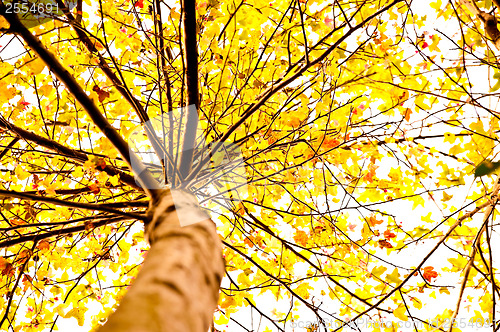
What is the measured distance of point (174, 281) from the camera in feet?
2.58

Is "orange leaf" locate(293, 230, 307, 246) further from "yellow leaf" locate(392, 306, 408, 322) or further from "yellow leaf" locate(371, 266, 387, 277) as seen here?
"yellow leaf" locate(392, 306, 408, 322)

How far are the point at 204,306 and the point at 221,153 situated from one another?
5.63ft

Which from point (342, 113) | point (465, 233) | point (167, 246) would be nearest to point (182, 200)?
point (167, 246)

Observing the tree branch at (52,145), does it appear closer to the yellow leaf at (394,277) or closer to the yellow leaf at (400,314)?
the yellow leaf at (394,277)

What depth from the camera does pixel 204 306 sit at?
84 cm

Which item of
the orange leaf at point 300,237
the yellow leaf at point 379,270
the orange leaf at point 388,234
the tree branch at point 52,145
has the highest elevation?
the tree branch at point 52,145

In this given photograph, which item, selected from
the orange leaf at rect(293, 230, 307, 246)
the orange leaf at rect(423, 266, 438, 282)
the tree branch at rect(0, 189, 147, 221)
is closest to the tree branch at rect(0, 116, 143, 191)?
the tree branch at rect(0, 189, 147, 221)

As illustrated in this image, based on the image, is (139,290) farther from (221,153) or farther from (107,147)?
(221,153)

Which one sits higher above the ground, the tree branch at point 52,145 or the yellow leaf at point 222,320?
the tree branch at point 52,145

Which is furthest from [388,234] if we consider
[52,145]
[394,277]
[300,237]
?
[52,145]

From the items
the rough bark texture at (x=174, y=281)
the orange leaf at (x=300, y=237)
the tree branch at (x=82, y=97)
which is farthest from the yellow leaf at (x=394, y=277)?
the tree branch at (x=82, y=97)

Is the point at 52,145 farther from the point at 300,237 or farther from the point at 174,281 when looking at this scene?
the point at 300,237

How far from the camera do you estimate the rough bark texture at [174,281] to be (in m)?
0.65

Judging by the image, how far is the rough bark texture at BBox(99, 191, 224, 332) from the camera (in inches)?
25.6
